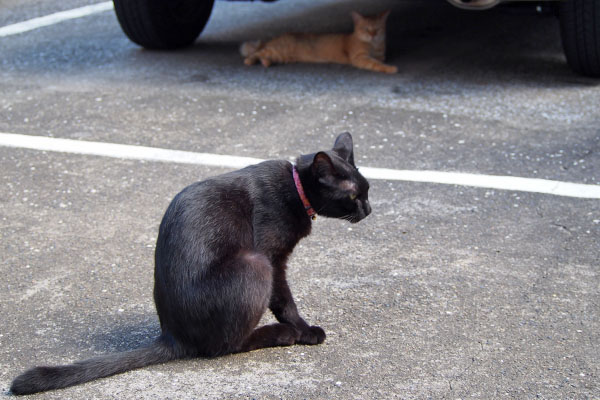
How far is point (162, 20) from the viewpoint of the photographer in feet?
25.1

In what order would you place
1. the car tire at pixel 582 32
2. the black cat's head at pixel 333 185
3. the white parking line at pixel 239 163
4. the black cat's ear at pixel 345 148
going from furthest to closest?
the car tire at pixel 582 32 < the white parking line at pixel 239 163 < the black cat's ear at pixel 345 148 < the black cat's head at pixel 333 185

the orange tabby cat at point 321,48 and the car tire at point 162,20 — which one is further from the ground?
the car tire at point 162,20

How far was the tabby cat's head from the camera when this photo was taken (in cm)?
739

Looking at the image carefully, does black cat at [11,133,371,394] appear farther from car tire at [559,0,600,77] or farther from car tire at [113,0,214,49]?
car tire at [113,0,214,49]

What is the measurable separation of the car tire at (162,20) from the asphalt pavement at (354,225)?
0.63ft

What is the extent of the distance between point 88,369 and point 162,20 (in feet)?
17.9

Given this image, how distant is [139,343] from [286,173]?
99cm

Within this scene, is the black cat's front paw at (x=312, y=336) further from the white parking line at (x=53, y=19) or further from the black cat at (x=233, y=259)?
the white parking line at (x=53, y=19)

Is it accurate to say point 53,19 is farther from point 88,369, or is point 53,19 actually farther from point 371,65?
point 88,369

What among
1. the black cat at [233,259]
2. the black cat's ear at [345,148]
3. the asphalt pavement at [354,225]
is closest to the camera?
the black cat at [233,259]

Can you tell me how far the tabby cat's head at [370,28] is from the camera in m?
7.39

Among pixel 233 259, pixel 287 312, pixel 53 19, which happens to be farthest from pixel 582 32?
pixel 53 19

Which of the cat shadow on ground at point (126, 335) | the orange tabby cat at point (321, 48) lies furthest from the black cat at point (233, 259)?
the orange tabby cat at point (321, 48)

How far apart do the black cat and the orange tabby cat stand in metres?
4.23
